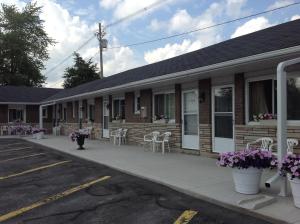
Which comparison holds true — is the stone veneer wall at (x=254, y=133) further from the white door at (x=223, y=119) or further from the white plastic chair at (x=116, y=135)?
the white plastic chair at (x=116, y=135)

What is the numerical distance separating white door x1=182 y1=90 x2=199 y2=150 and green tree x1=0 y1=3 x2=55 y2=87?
36.0 meters

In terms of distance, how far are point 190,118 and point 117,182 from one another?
208 inches

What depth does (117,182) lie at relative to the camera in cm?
822

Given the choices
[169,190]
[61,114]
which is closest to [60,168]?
[169,190]

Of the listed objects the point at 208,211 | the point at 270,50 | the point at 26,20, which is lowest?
the point at 208,211

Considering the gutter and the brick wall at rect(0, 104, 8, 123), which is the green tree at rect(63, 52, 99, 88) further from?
the gutter

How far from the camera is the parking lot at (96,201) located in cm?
556

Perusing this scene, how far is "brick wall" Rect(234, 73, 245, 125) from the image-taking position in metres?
10.4

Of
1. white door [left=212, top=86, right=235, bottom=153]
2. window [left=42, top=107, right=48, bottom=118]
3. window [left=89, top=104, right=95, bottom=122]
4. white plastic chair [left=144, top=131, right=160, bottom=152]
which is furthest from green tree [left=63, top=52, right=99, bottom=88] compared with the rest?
white door [left=212, top=86, right=235, bottom=153]

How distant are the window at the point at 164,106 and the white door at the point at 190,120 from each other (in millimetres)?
844

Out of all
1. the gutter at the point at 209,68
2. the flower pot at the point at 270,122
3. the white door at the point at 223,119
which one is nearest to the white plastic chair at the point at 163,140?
the gutter at the point at 209,68

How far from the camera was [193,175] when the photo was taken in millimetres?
8477

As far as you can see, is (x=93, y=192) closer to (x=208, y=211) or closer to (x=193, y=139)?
(x=208, y=211)

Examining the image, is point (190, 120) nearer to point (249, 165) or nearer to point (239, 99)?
point (239, 99)
